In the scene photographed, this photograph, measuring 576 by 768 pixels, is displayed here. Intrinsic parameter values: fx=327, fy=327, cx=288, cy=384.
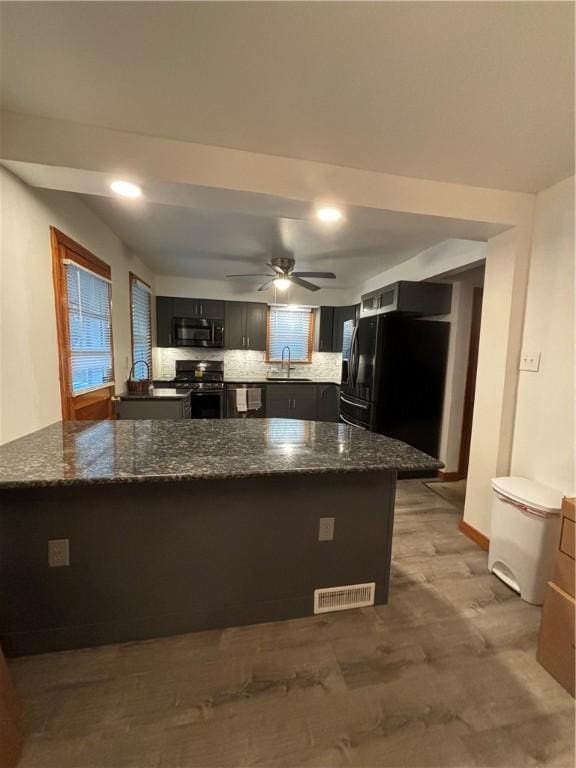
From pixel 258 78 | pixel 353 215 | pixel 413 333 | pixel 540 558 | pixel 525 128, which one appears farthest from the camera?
pixel 413 333

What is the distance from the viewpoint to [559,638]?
4.76 ft

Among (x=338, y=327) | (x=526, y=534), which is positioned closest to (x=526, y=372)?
(x=526, y=534)

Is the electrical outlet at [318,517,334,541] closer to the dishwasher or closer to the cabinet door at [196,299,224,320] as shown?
the dishwasher

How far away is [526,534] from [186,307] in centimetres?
483

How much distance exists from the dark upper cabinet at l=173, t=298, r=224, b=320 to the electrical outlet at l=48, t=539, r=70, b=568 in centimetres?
406

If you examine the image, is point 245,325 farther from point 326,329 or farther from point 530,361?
point 530,361

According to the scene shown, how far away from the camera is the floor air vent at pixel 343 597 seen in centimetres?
179

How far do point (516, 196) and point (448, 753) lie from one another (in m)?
2.93

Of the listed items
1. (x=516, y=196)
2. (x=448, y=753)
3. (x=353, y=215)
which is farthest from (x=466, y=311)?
(x=448, y=753)

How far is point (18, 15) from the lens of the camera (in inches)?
43.9

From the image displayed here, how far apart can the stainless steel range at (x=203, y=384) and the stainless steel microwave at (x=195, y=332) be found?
1.37 ft

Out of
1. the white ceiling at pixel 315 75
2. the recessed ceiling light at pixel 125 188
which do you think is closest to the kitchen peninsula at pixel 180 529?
the recessed ceiling light at pixel 125 188

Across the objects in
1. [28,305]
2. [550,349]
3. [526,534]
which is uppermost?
[28,305]

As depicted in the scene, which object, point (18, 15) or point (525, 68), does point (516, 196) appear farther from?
point (18, 15)
